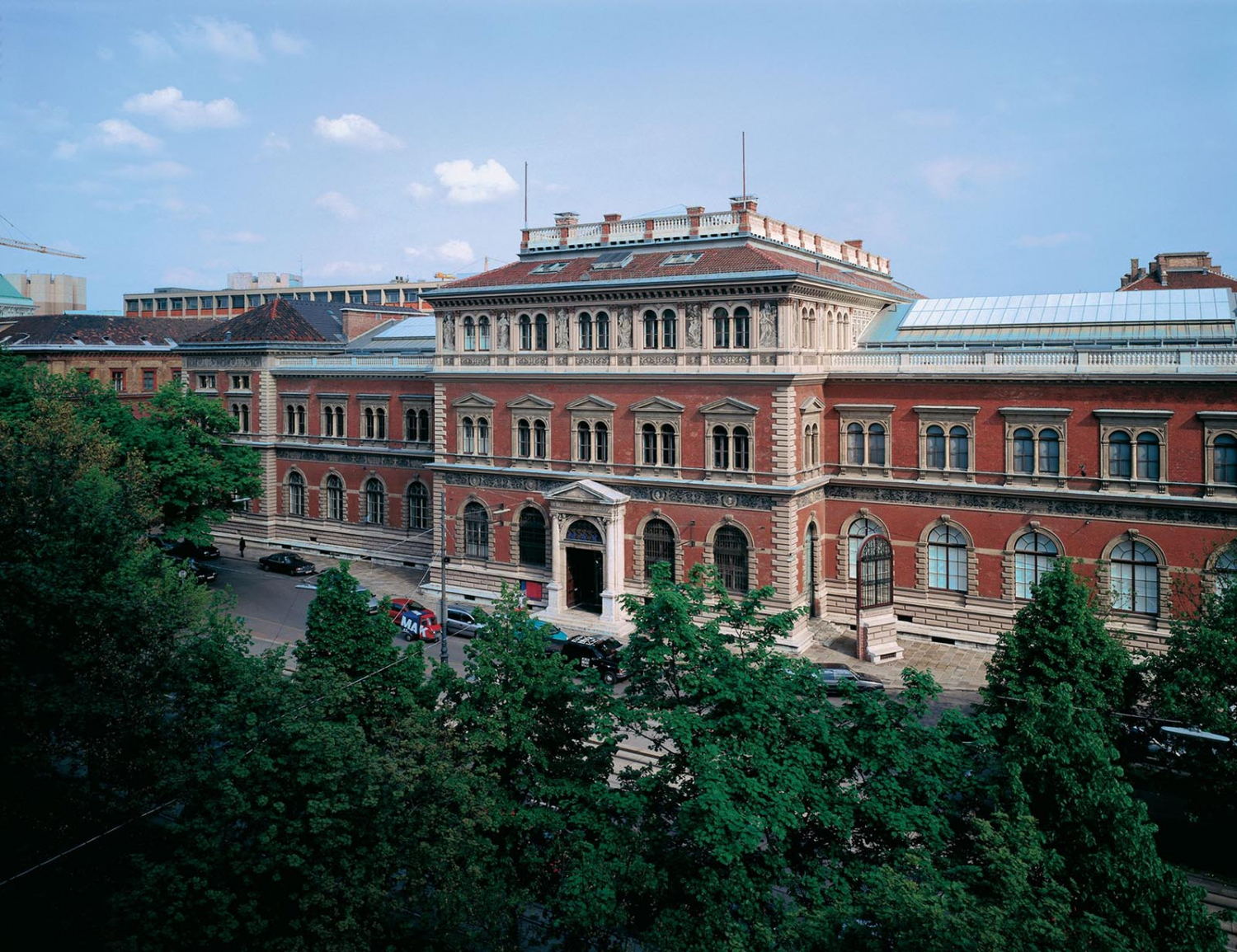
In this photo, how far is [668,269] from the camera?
48188mm

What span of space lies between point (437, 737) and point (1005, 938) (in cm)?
1230

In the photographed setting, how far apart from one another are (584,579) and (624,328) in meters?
12.5

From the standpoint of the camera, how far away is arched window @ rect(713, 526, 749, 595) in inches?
1832

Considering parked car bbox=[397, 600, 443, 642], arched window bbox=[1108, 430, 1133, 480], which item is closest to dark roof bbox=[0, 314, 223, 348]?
parked car bbox=[397, 600, 443, 642]

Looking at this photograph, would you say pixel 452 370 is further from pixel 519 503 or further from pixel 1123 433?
pixel 1123 433

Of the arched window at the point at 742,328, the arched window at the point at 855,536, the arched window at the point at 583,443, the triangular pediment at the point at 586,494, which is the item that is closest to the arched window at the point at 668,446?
the triangular pediment at the point at 586,494

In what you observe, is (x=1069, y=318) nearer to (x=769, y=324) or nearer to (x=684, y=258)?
(x=769, y=324)

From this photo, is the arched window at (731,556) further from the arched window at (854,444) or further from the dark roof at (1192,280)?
the dark roof at (1192,280)

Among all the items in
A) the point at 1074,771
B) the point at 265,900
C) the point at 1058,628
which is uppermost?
the point at 1058,628

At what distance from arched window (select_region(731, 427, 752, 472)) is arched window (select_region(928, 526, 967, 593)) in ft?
28.7

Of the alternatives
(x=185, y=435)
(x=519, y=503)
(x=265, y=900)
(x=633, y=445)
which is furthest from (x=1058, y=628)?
(x=185, y=435)

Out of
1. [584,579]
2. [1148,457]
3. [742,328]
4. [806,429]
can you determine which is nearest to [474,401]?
[584,579]

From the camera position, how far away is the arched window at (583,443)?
50312 millimetres

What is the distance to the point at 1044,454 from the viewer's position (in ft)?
143
